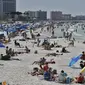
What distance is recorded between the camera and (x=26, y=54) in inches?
1054

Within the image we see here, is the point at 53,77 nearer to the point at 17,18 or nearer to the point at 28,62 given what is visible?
the point at 28,62

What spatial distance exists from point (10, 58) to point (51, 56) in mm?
4098

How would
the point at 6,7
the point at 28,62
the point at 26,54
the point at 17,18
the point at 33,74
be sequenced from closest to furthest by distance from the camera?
the point at 33,74 < the point at 28,62 < the point at 26,54 < the point at 17,18 < the point at 6,7

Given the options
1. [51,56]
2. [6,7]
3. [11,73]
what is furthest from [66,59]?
Answer: [6,7]

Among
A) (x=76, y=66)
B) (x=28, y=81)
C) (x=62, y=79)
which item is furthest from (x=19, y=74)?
(x=76, y=66)

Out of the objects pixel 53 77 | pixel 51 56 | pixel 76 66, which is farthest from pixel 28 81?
pixel 51 56

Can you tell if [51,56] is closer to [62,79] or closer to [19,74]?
[19,74]

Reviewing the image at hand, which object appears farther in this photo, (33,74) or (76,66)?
(76,66)

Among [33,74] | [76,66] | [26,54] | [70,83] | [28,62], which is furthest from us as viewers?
[26,54]

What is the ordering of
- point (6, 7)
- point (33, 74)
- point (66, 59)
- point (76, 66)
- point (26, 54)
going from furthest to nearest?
point (6, 7) < point (26, 54) < point (66, 59) < point (76, 66) < point (33, 74)

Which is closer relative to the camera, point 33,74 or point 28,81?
point 28,81

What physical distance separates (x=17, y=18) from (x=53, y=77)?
131827 mm

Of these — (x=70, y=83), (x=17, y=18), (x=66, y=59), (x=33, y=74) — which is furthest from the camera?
(x=17, y=18)

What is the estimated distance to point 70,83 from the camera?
15.4m
